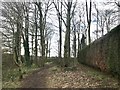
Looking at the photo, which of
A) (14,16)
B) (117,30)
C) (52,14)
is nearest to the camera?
(117,30)

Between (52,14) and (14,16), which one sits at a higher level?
(52,14)

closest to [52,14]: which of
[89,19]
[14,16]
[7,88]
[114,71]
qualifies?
[89,19]

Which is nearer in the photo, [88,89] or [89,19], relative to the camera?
[88,89]

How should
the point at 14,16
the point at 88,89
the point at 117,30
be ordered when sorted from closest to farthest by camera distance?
the point at 88,89 → the point at 117,30 → the point at 14,16

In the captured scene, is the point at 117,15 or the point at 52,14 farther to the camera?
the point at 52,14

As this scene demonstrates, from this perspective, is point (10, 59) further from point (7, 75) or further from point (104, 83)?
point (104, 83)

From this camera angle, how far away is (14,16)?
18047 millimetres

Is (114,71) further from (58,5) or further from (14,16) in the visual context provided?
(58,5)

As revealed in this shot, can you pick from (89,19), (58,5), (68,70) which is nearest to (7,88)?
(68,70)

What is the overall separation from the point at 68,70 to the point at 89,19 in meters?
11.2

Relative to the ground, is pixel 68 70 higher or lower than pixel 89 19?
lower

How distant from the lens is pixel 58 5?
24.7 meters

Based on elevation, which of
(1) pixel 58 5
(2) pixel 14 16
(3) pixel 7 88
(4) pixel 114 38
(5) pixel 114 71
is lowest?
(3) pixel 7 88

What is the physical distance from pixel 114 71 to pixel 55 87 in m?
3.40
